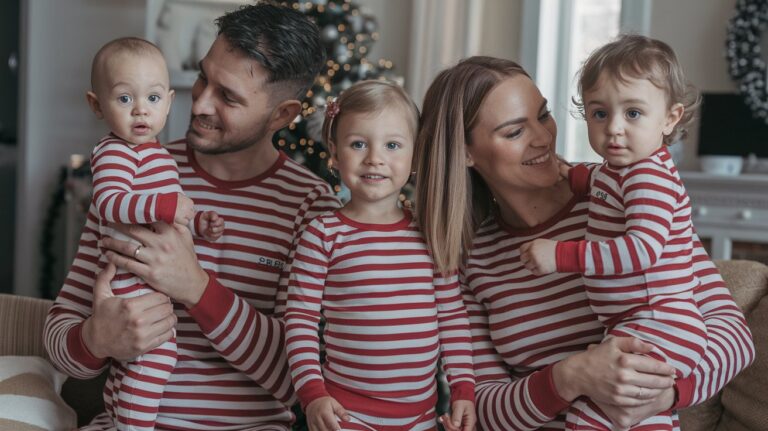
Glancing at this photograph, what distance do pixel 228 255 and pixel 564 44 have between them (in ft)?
12.6

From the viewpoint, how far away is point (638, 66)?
1.62 meters

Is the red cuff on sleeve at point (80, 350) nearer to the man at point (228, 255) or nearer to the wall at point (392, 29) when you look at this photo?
the man at point (228, 255)

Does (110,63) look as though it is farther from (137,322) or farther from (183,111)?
(183,111)

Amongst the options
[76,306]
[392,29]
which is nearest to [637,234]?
[76,306]

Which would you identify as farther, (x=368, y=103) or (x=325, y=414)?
(x=368, y=103)

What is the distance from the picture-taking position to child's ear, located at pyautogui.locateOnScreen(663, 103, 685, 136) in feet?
5.47

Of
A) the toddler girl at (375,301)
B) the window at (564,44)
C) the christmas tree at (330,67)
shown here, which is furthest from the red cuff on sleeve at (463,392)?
the window at (564,44)

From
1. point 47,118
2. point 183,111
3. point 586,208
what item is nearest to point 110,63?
point 586,208

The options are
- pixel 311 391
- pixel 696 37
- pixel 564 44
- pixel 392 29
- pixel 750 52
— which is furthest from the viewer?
pixel 392 29

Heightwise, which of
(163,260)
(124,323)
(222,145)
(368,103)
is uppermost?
(368,103)

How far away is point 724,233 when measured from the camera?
4.64 m

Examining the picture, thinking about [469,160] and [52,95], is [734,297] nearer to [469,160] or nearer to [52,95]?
[469,160]

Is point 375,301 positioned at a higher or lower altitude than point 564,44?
lower

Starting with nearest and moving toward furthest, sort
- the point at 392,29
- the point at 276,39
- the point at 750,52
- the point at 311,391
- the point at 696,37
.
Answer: the point at 311,391 < the point at 276,39 < the point at 750,52 < the point at 696,37 < the point at 392,29
